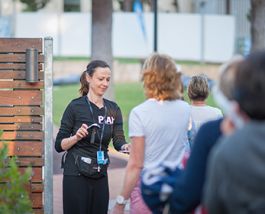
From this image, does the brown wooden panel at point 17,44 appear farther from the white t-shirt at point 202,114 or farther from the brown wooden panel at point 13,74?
the white t-shirt at point 202,114

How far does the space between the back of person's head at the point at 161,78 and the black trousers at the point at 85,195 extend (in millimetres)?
1803

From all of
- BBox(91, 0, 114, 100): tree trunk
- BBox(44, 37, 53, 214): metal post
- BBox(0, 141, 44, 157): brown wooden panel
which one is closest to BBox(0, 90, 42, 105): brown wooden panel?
BBox(44, 37, 53, 214): metal post

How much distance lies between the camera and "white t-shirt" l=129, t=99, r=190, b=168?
183 inches

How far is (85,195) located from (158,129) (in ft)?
6.09

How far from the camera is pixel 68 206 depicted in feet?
20.9

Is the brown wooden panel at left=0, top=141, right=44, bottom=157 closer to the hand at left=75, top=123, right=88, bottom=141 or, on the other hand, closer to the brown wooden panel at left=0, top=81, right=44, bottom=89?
the brown wooden panel at left=0, top=81, right=44, bottom=89

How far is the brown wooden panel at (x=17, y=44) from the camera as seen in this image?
7164 millimetres

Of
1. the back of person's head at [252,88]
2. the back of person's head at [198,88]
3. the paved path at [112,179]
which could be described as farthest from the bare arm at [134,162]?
the paved path at [112,179]

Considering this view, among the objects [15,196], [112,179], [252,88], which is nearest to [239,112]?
[252,88]

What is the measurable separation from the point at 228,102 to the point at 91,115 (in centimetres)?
310

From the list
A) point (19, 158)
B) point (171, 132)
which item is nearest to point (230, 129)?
point (171, 132)

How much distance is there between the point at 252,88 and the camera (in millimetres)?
2967

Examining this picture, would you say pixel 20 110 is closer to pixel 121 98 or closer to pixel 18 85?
pixel 18 85

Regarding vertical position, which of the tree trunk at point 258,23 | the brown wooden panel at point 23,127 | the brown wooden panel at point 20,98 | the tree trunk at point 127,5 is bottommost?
the brown wooden panel at point 23,127
